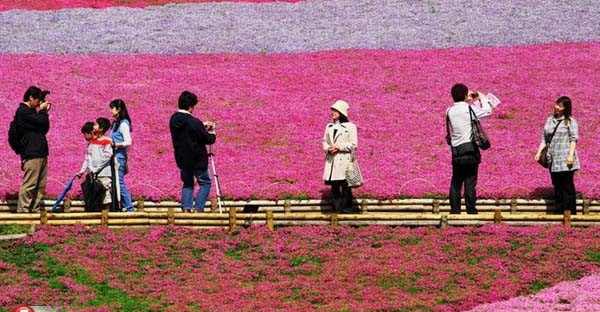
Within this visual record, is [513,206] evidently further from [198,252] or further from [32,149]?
[32,149]

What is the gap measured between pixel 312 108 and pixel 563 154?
959 centimetres

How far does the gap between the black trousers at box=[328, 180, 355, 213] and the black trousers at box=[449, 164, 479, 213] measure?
1.93 metres

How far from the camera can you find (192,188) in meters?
25.3

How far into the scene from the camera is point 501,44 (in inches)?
1547

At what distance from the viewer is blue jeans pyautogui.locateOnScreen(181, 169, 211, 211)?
25.1 meters

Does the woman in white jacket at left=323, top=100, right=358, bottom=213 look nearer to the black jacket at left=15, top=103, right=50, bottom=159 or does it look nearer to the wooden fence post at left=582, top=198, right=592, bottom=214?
the wooden fence post at left=582, top=198, right=592, bottom=214

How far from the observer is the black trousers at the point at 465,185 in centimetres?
2462

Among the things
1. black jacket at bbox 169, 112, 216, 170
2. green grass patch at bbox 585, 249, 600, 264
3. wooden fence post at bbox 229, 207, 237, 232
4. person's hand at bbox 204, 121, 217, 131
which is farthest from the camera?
person's hand at bbox 204, 121, 217, 131

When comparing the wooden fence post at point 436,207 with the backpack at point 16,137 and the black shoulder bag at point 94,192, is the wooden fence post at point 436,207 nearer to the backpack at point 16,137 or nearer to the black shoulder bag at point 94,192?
the black shoulder bag at point 94,192

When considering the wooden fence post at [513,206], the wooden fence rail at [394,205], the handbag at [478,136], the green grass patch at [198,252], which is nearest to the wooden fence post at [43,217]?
the wooden fence rail at [394,205]

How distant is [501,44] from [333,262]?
1838 cm

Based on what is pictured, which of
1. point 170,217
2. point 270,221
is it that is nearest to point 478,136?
point 270,221

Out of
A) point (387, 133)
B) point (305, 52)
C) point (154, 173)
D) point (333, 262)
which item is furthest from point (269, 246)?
point (305, 52)

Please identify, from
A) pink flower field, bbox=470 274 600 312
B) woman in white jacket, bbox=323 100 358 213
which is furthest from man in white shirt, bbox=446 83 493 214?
pink flower field, bbox=470 274 600 312
